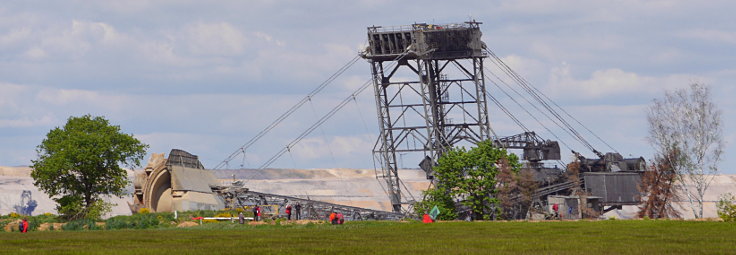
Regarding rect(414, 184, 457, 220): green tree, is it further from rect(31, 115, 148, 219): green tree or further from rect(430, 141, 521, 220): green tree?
rect(31, 115, 148, 219): green tree

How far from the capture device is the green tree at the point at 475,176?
85.1 metres

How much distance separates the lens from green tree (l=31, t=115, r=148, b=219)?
87375 millimetres

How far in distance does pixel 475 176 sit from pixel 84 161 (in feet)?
106

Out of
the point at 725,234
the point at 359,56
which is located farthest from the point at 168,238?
the point at 359,56

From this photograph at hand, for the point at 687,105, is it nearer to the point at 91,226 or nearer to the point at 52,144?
the point at 91,226

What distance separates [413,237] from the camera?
153ft

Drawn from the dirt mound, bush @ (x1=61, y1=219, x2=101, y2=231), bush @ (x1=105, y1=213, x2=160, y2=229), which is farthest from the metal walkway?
bush @ (x1=61, y1=219, x2=101, y2=231)

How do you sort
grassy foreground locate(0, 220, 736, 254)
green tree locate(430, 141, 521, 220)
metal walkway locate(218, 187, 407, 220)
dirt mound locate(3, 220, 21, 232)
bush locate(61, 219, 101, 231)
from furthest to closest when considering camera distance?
metal walkway locate(218, 187, 407, 220) → green tree locate(430, 141, 521, 220) → dirt mound locate(3, 220, 21, 232) → bush locate(61, 219, 101, 231) → grassy foreground locate(0, 220, 736, 254)

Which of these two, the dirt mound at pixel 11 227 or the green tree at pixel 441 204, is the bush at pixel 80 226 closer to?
the dirt mound at pixel 11 227

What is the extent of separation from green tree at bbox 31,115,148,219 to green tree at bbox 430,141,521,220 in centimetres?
2683

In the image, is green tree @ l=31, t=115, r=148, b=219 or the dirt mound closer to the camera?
the dirt mound

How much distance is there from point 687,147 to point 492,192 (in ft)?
51.9

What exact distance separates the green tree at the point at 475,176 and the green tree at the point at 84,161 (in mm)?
26831

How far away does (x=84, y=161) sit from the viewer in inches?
3457
